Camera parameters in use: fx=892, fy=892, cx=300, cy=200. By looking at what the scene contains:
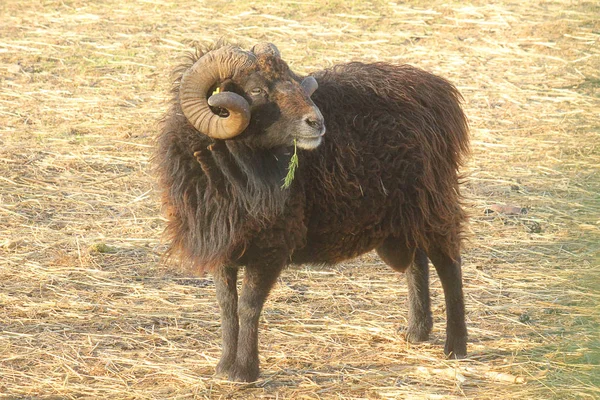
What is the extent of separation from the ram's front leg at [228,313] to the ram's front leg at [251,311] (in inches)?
5.3

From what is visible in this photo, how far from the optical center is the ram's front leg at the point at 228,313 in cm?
614

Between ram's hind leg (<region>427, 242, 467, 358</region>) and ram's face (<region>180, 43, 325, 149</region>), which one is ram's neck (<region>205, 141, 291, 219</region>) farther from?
ram's hind leg (<region>427, 242, 467, 358</region>)

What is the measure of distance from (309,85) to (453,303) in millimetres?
1932

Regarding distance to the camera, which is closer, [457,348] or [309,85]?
[309,85]

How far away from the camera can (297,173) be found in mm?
6043

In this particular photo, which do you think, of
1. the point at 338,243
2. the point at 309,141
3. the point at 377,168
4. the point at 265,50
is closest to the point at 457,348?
the point at 338,243

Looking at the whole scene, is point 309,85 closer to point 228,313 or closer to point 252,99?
point 252,99

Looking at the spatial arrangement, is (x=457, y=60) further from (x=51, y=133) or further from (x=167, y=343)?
(x=167, y=343)

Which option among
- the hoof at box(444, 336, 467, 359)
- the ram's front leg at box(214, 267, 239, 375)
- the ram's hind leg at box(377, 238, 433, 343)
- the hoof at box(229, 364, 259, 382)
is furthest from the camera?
the ram's hind leg at box(377, 238, 433, 343)

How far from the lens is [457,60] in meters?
14.1

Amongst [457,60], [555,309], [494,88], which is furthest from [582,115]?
[555,309]

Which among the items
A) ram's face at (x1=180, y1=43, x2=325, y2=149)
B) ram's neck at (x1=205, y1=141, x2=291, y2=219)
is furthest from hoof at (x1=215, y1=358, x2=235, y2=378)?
ram's face at (x1=180, y1=43, x2=325, y2=149)

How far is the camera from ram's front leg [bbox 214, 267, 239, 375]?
614 centimetres

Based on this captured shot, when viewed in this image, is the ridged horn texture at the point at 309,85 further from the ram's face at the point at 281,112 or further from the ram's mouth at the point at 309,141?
the ram's mouth at the point at 309,141
